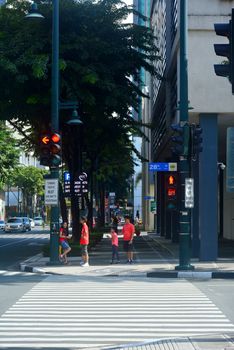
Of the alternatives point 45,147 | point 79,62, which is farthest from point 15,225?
point 45,147

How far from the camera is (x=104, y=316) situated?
40.9 ft

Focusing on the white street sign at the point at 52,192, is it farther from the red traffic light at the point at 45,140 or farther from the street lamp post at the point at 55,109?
the red traffic light at the point at 45,140

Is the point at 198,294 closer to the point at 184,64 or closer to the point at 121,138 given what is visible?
the point at 184,64

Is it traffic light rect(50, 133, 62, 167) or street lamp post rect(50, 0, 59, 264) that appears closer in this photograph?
traffic light rect(50, 133, 62, 167)

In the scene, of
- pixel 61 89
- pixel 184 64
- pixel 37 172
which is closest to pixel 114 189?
pixel 37 172

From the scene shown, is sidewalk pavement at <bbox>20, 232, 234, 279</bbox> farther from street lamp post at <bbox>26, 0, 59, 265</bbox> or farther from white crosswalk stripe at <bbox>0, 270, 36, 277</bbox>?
street lamp post at <bbox>26, 0, 59, 265</bbox>

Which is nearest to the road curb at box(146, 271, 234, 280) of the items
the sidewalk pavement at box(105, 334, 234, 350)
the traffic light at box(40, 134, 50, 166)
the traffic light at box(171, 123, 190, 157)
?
the traffic light at box(171, 123, 190, 157)

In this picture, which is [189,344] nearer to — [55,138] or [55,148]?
[55,148]

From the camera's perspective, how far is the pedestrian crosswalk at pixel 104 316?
406 inches

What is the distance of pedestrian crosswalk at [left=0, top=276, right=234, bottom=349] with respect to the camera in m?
10.3

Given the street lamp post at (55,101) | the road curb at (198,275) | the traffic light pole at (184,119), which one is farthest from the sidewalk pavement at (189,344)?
the street lamp post at (55,101)

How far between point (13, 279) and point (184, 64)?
27.8ft

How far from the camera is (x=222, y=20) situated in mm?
25062

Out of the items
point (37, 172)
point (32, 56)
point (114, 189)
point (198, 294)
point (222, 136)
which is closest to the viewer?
point (198, 294)
